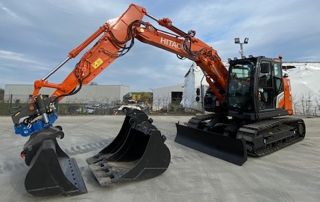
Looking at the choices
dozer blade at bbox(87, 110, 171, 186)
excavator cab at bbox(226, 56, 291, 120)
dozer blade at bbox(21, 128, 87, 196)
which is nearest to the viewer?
dozer blade at bbox(21, 128, 87, 196)

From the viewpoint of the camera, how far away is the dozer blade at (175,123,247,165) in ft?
21.6

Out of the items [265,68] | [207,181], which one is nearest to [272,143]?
[265,68]

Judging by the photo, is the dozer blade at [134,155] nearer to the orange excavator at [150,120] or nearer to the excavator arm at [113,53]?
the orange excavator at [150,120]

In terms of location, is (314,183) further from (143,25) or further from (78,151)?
(78,151)

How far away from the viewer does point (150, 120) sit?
6000mm

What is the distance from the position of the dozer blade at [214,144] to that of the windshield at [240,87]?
111 cm

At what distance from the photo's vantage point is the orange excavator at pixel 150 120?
4681 millimetres

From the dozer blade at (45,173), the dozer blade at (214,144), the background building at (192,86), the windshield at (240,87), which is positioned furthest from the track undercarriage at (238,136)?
the background building at (192,86)

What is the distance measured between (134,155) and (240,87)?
3.51m

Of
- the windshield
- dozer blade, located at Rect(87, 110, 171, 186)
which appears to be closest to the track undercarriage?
the windshield

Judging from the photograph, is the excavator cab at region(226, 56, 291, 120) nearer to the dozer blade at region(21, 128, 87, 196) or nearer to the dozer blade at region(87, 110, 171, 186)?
the dozer blade at region(87, 110, 171, 186)

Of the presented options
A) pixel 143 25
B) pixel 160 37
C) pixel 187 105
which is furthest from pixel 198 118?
pixel 187 105

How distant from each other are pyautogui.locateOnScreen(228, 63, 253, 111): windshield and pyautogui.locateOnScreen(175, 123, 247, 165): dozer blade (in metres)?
1.11

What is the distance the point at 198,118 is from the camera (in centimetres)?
934
